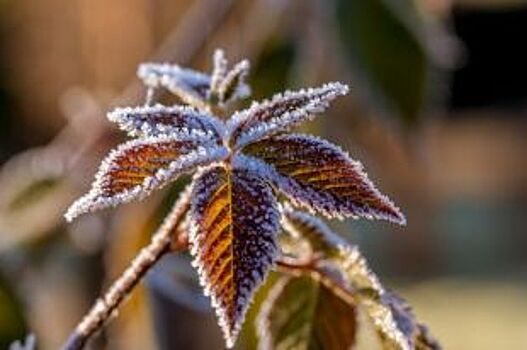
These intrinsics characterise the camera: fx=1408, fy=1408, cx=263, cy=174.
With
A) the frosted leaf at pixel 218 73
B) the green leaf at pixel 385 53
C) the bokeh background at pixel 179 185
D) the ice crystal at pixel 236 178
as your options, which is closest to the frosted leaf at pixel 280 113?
the ice crystal at pixel 236 178

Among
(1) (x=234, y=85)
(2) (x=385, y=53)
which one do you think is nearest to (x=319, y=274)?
(1) (x=234, y=85)

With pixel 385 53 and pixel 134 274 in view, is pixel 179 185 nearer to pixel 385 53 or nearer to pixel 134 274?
pixel 385 53

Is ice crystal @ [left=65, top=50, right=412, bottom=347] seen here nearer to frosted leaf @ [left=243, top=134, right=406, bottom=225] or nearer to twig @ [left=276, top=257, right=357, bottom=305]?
frosted leaf @ [left=243, top=134, right=406, bottom=225]

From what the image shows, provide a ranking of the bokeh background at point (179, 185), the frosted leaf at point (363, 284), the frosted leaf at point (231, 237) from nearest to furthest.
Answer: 1. the frosted leaf at point (231, 237)
2. the frosted leaf at point (363, 284)
3. the bokeh background at point (179, 185)

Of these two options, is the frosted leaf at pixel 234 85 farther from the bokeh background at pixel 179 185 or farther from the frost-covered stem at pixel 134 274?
the bokeh background at pixel 179 185

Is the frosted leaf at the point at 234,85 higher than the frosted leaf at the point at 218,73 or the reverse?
the reverse

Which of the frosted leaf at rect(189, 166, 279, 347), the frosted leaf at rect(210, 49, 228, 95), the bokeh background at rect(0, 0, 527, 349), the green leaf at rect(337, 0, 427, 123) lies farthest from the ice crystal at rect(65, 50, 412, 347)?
the green leaf at rect(337, 0, 427, 123)

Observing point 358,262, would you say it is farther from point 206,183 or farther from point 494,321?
point 494,321
